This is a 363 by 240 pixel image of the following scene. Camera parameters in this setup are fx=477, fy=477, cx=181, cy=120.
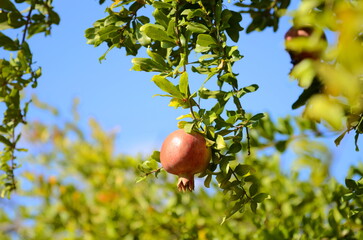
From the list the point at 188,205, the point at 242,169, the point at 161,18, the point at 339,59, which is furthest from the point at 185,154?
the point at 188,205

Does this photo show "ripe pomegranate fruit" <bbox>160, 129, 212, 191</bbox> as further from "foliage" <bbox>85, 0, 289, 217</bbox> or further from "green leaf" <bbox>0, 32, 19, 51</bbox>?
"green leaf" <bbox>0, 32, 19, 51</bbox>

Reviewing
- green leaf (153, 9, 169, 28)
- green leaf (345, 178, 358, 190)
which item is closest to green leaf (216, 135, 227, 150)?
green leaf (153, 9, 169, 28)

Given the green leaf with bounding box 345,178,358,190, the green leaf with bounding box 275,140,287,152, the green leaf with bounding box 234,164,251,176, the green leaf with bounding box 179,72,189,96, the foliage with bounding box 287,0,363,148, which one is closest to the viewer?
the foliage with bounding box 287,0,363,148

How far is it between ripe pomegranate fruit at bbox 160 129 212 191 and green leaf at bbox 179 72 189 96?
0.08 meters

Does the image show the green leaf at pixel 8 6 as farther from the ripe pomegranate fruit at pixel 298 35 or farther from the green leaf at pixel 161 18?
the ripe pomegranate fruit at pixel 298 35

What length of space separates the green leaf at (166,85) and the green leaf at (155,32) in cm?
11

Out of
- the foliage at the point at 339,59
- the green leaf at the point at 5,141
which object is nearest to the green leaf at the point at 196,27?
the foliage at the point at 339,59

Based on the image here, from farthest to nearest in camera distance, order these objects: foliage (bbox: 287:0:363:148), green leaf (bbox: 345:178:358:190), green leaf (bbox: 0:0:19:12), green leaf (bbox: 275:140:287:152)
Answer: green leaf (bbox: 275:140:287:152) → green leaf (bbox: 0:0:19:12) → green leaf (bbox: 345:178:358:190) → foliage (bbox: 287:0:363:148)

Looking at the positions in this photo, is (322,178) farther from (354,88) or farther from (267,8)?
(354,88)

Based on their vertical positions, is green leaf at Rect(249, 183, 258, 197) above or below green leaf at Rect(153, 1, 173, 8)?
below

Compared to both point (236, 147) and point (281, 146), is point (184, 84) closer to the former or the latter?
point (236, 147)

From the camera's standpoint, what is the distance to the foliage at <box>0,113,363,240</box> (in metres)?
1.47

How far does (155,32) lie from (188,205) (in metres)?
1.35

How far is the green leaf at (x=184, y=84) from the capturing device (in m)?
0.82
